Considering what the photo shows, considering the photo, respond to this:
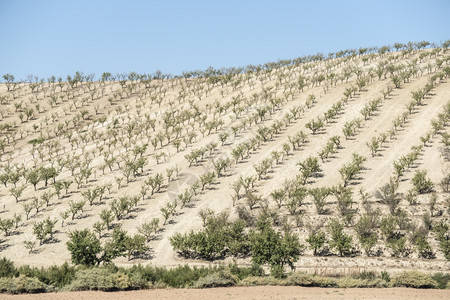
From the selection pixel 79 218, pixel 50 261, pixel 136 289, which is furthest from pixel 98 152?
pixel 136 289

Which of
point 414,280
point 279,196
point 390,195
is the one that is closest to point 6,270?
point 279,196

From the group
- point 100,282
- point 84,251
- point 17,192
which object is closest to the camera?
point 100,282

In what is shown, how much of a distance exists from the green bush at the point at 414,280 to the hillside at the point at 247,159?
5.03 metres

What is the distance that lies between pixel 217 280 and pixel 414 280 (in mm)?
12792

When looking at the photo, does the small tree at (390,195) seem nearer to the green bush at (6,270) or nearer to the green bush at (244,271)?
the green bush at (244,271)

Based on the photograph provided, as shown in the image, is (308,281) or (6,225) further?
(6,225)

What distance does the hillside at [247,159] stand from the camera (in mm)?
37031

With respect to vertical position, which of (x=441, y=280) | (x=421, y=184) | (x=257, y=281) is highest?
(x=421, y=184)

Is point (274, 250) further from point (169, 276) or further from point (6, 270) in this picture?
point (6, 270)

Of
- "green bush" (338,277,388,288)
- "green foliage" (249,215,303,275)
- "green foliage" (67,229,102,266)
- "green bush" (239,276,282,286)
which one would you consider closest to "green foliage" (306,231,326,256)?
"green foliage" (249,215,303,275)

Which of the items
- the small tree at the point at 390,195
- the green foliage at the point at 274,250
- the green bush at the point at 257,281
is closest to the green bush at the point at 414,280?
the green foliage at the point at 274,250

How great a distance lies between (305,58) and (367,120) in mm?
55104

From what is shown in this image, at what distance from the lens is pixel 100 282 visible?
23.4 m

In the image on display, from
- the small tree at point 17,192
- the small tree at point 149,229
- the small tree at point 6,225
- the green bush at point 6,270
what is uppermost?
the small tree at point 17,192
